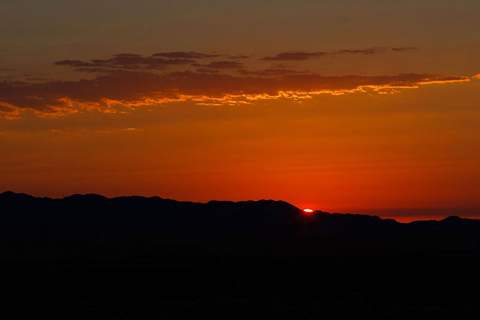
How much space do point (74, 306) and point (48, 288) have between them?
52.2 feet

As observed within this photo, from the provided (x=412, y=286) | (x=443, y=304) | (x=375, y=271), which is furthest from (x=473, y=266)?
(x=443, y=304)

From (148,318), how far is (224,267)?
47278mm

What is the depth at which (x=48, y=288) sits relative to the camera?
2960 inches

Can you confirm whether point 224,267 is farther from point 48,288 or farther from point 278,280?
point 48,288

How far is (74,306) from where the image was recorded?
2379 inches

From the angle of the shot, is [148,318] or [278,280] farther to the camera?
[278,280]

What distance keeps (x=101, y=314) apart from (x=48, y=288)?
2131 centimetres

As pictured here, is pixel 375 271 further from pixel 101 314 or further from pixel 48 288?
pixel 101 314

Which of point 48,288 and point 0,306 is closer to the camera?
point 0,306

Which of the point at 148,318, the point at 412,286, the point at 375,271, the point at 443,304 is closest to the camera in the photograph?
the point at 148,318

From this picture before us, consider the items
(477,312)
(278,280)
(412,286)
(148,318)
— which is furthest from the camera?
(278,280)

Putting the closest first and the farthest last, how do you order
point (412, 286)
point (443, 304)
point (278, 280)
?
point (443, 304), point (412, 286), point (278, 280)

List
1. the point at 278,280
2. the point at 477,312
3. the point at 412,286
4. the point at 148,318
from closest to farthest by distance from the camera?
the point at 148,318 < the point at 477,312 < the point at 412,286 < the point at 278,280

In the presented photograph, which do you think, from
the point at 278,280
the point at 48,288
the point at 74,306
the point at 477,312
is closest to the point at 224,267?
the point at 278,280
